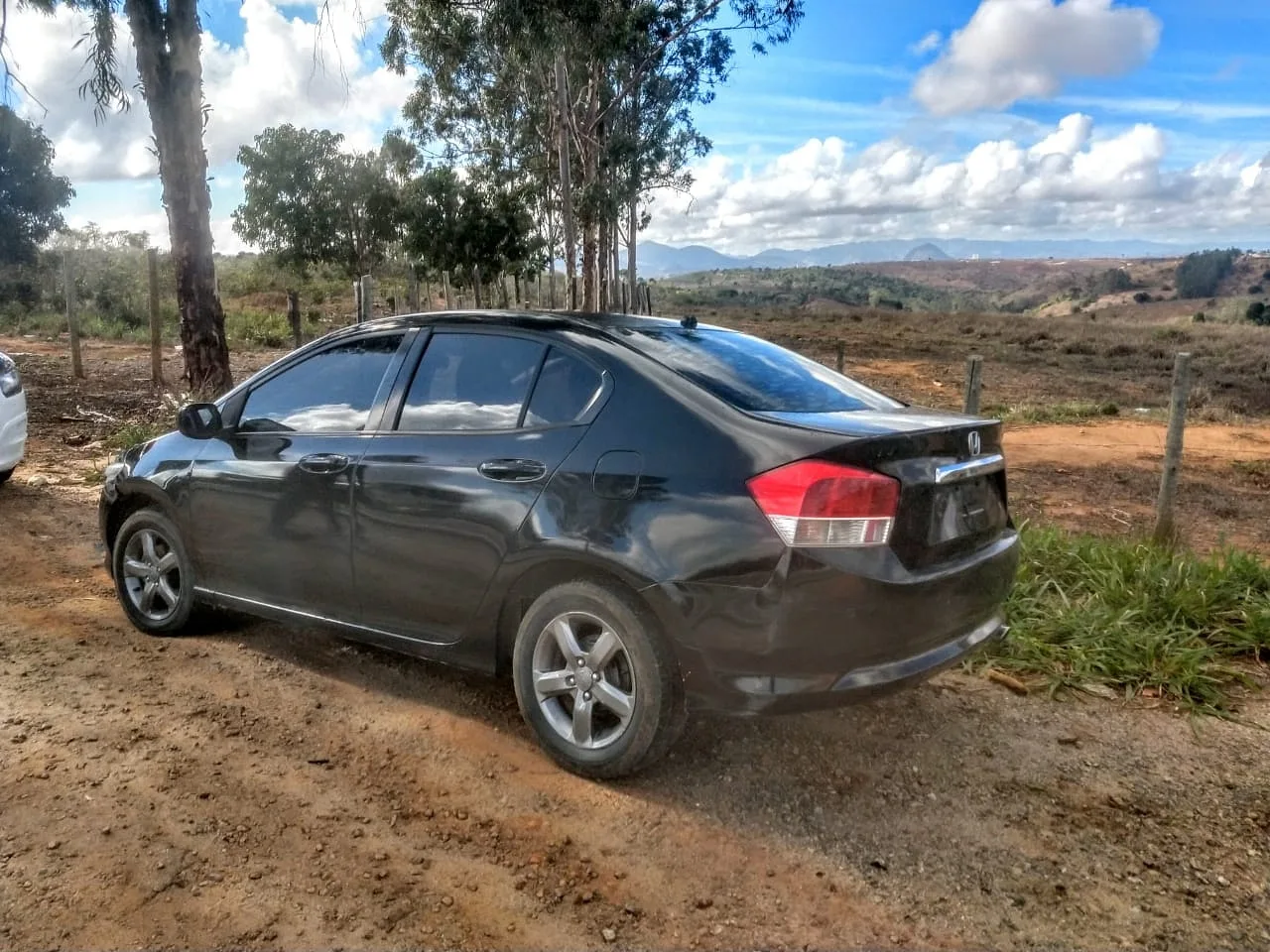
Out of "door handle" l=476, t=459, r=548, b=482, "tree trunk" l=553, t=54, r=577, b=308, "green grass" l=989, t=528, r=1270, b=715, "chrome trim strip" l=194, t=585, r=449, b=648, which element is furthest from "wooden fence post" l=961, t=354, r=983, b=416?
"tree trunk" l=553, t=54, r=577, b=308

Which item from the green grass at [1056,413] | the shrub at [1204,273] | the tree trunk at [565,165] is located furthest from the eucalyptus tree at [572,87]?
the shrub at [1204,273]

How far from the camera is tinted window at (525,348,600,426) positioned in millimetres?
3350

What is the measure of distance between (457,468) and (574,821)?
126 cm

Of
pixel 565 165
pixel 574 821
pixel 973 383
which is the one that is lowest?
pixel 574 821

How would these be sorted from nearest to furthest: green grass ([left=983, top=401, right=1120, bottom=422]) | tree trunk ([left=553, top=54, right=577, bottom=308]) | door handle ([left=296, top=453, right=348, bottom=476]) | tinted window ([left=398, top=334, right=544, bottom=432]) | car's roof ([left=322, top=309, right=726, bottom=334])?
1. tinted window ([left=398, top=334, right=544, bottom=432])
2. car's roof ([left=322, top=309, right=726, bottom=334])
3. door handle ([left=296, top=453, right=348, bottom=476])
4. green grass ([left=983, top=401, right=1120, bottom=422])
5. tree trunk ([left=553, top=54, right=577, bottom=308])

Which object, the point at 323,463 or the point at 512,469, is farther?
the point at 323,463

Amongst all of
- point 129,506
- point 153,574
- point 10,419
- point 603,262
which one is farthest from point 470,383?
point 603,262

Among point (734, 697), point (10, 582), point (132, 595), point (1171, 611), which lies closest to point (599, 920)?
point (734, 697)

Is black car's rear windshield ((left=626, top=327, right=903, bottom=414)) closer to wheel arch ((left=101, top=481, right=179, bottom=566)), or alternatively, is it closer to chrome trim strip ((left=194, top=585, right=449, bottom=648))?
chrome trim strip ((left=194, top=585, right=449, bottom=648))

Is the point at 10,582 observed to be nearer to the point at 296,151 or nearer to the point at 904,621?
the point at 904,621

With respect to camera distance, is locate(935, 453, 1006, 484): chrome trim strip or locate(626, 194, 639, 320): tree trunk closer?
locate(935, 453, 1006, 484): chrome trim strip

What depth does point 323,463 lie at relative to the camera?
3879 mm

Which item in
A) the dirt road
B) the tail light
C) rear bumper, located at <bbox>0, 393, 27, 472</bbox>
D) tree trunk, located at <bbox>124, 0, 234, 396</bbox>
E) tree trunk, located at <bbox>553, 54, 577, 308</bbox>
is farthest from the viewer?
tree trunk, located at <bbox>553, 54, 577, 308</bbox>

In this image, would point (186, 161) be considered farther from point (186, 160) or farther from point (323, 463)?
point (323, 463)
